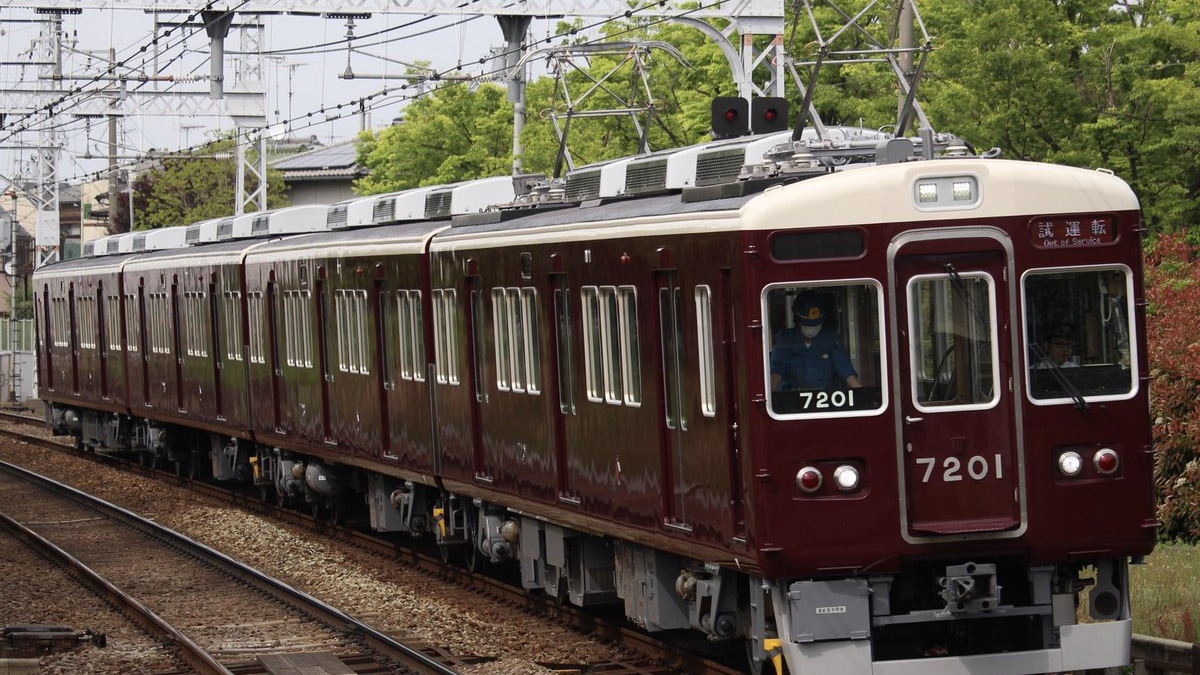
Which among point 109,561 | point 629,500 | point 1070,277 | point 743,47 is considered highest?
point 743,47

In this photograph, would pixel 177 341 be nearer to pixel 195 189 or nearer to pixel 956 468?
pixel 956 468

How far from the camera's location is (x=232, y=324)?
23.5 m

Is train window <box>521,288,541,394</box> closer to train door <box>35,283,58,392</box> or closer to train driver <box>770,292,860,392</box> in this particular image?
train driver <box>770,292,860,392</box>

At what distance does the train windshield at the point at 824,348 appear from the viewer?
9.83 m

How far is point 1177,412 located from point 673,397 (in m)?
6.05

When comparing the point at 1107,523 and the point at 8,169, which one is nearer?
the point at 1107,523

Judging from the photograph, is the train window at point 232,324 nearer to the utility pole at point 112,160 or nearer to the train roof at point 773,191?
the train roof at point 773,191

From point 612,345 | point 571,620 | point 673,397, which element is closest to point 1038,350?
point 673,397

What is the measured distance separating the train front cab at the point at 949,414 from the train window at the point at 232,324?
14.1 meters

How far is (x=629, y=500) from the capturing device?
39.6 ft

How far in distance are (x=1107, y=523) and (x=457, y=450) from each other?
665 cm

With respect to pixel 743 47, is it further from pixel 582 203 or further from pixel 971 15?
pixel 582 203

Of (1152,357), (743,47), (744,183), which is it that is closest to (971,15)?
(743,47)

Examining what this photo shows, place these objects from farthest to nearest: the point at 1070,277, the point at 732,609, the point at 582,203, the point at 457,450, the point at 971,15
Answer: the point at 971,15 < the point at 457,450 < the point at 582,203 < the point at 732,609 < the point at 1070,277
